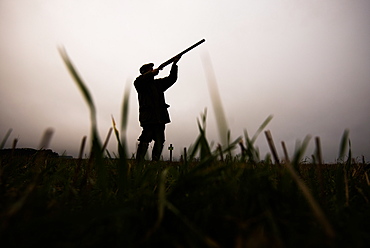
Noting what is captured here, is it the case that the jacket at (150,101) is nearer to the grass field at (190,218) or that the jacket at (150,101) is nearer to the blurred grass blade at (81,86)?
the grass field at (190,218)

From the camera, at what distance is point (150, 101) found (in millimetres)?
4855

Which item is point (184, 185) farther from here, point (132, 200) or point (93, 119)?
point (93, 119)

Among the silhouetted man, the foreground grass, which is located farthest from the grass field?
the silhouetted man

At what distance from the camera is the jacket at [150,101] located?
4742 mm

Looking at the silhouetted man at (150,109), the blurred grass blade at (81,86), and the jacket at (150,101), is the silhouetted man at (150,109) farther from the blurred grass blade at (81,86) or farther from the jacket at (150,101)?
the blurred grass blade at (81,86)

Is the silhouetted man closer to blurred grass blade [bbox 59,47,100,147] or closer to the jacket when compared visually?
the jacket

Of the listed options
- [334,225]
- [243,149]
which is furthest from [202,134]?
[334,225]

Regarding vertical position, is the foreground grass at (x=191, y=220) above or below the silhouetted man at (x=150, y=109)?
below

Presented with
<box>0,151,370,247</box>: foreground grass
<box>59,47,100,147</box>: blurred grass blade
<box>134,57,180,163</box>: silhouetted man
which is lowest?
<box>0,151,370,247</box>: foreground grass

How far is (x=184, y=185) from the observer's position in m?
0.63

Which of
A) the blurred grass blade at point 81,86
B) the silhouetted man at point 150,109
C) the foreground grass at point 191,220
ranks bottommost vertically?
the foreground grass at point 191,220

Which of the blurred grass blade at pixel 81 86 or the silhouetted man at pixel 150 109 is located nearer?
the blurred grass blade at pixel 81 86

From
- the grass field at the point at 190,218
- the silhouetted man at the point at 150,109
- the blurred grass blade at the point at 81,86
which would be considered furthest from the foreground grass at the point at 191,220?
the silhouetted man at the point at 150,109

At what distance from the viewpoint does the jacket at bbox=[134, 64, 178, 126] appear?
4.74m
